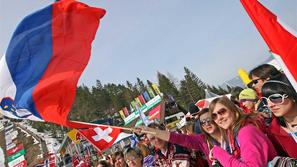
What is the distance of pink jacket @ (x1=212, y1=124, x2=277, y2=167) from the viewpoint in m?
2.70

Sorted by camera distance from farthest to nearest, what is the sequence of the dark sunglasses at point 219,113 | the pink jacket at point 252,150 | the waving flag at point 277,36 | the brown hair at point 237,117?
the dark sunglasses at point 219,113, the brown hair at point 237,117, the pink jacket at point 252,150, the waving flag at point 277,36

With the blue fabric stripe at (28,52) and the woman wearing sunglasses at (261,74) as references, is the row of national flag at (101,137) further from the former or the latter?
the woman wearing sunglasses at (261,74)

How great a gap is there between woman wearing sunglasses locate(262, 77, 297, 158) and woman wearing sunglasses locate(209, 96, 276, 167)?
194mm

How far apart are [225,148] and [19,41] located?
3.70 m

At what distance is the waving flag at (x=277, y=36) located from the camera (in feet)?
8.21

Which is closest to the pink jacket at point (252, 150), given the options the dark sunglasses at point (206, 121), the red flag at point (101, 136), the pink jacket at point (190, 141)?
the dark sunglasses at point (206, 121)

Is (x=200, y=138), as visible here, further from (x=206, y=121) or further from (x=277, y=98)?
(x=277, y=98)

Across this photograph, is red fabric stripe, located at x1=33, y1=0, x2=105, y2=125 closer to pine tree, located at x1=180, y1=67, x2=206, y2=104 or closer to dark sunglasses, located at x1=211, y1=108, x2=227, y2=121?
dark sunglasses, located at x1=211, y1=108, x2=227, y2=121

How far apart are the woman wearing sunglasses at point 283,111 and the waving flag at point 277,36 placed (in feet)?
0.95

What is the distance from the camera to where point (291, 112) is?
278 centimetres

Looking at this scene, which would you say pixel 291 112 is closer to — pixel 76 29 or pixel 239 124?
pixel 239 124

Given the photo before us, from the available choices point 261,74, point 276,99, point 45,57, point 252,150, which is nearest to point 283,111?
point 276,99

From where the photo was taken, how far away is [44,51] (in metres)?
5.03

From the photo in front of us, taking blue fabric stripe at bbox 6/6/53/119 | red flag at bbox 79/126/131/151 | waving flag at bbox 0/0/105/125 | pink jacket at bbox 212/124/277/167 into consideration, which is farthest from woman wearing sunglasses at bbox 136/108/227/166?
red flag at bbox 79/126/131/151
